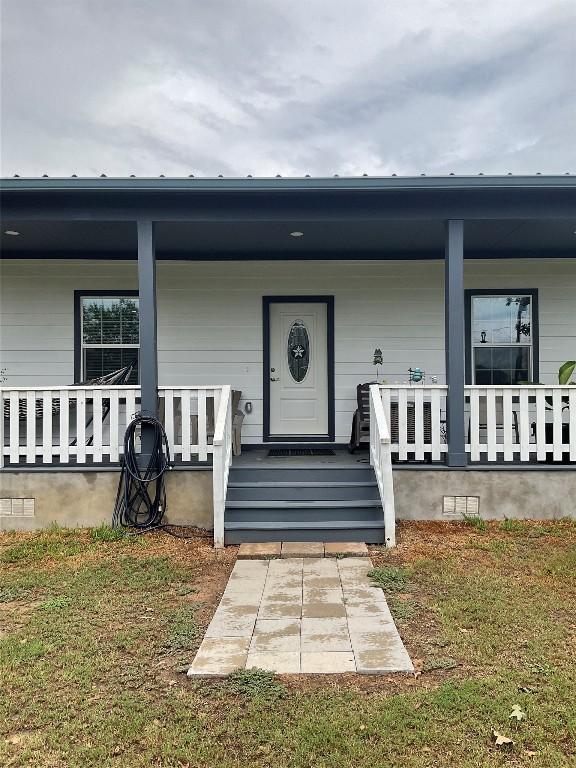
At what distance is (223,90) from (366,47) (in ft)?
14.9

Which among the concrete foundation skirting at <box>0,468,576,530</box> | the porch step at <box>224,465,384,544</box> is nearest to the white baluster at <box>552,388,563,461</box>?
the concrete foundation skirting at <box>0,468,576,530</box>

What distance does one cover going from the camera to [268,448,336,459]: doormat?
21.1 ft

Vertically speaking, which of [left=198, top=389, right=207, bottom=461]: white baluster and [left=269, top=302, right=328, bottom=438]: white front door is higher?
[left=269, top=302, right=328, bottom=438]: white front door

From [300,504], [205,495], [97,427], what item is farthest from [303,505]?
[97,427]

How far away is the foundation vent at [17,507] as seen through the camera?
514 cm

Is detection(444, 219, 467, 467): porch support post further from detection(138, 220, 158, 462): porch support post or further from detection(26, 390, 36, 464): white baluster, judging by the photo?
detection(26, 390, 36, 464): white baluster

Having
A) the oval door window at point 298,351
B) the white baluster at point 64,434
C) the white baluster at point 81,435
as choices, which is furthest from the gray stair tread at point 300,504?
the oval door window at point 298,351

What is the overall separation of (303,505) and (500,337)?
3943mm

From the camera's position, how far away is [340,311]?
7.20 metres

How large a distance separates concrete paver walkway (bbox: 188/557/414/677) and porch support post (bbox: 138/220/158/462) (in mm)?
1896

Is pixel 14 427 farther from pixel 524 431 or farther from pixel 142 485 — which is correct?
pixel 524 431

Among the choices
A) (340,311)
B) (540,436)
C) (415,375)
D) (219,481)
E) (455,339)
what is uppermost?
(340,311)

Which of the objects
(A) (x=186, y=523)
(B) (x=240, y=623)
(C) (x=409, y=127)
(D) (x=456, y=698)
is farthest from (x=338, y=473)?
(C) (x=409, y=127)

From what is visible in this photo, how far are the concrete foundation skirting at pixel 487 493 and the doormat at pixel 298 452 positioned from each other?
4.60 ft
